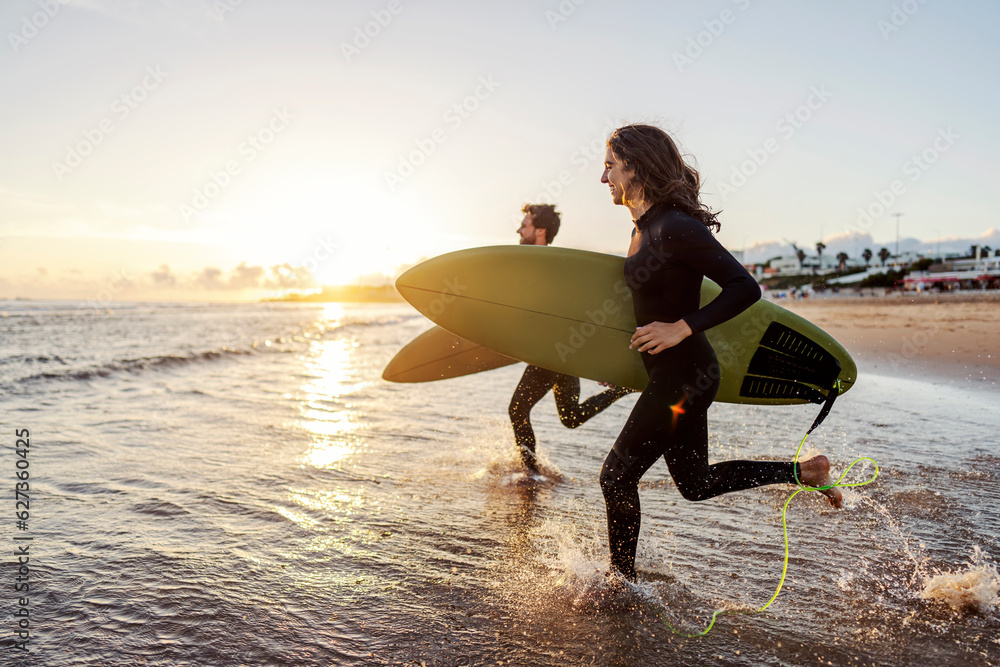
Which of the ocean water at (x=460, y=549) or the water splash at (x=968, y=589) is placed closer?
the ocean water at (x=460, y=549)

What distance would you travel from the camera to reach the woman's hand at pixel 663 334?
2371mm

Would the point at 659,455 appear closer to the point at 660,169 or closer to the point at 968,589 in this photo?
the point at 660,169

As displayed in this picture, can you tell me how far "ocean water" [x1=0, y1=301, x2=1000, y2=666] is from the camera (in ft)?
7.46

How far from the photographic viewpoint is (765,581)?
2820mm

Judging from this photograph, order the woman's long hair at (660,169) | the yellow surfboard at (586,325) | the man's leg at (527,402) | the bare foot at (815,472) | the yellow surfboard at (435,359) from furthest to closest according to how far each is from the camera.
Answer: the yellow surfboard at (435,359), the man's leg at (527,402), the yellow surfboard at (586,325), the bare foot at (815,472), the woman's long hair at (660,169)

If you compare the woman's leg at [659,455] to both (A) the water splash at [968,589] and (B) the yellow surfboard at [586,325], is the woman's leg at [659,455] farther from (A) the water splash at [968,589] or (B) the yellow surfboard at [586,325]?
(A) the water splash at [968,589]

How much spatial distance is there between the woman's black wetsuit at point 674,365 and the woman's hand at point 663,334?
37mm

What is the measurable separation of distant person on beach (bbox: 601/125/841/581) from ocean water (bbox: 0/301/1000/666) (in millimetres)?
532

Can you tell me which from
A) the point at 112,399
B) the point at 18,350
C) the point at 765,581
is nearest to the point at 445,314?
the point at 765,581

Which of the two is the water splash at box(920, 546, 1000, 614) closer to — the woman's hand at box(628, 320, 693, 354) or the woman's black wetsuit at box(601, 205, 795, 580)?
the woman's black wetsuit at box(601, 205, 795, 580)

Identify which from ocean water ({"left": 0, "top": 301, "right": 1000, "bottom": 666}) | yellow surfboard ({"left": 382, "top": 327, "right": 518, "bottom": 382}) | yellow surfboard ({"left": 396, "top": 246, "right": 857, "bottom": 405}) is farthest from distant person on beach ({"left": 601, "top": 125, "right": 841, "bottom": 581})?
yellow surfboard ({"left": 382, "top": 327, "right": 518, "bottom": 382})

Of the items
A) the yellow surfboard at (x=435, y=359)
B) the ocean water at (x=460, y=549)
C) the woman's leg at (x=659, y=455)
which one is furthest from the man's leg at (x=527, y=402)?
the woman's leg at (x=659, y=455)

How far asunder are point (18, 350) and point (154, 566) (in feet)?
46.9

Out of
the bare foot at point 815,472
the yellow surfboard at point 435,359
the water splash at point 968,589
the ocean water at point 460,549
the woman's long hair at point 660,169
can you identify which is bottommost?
the ocean water at point 460,549
